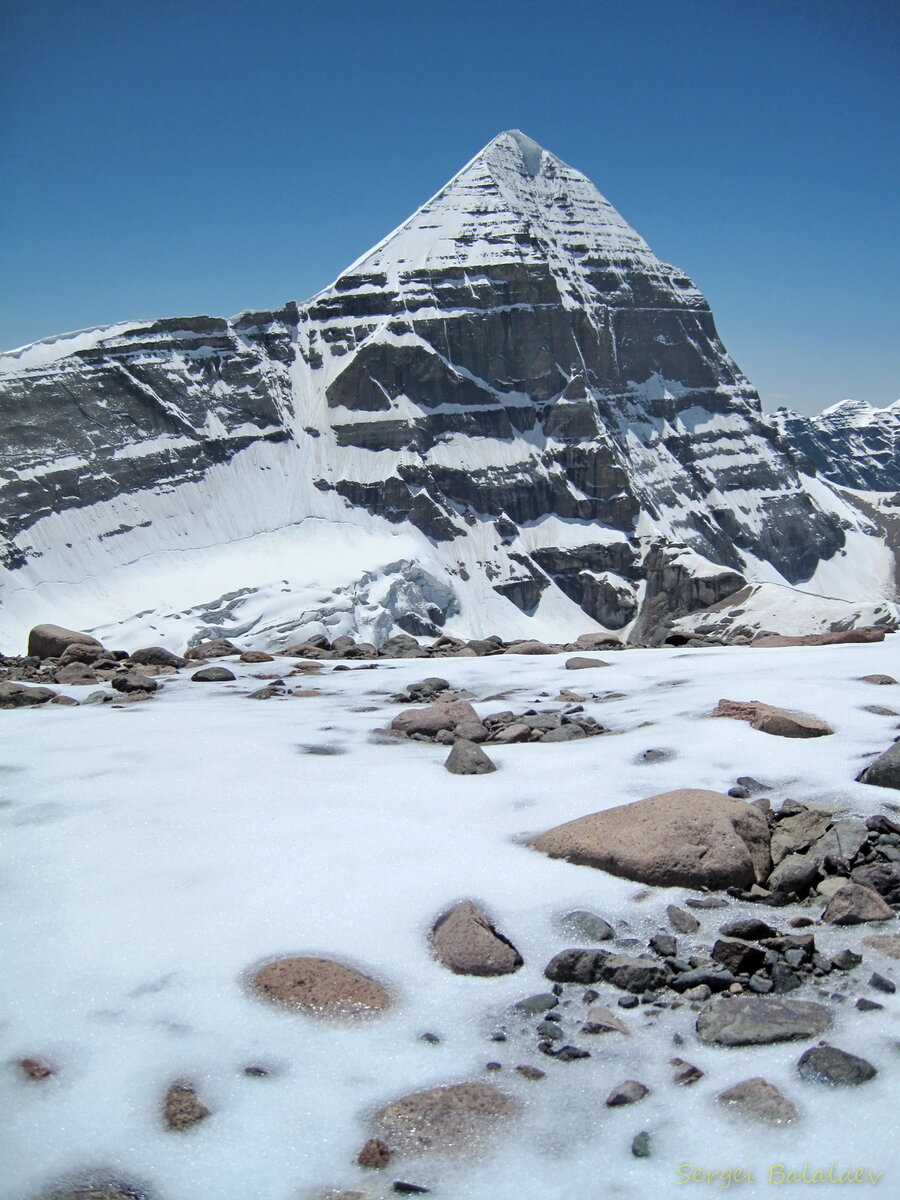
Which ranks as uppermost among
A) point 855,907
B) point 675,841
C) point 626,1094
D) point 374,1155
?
point 675,841

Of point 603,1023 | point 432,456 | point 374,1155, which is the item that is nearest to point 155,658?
point 603,1023

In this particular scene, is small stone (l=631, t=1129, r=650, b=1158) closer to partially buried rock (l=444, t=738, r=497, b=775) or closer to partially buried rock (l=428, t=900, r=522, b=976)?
partially buried rock (l=428, t=900, r=522, b=976)

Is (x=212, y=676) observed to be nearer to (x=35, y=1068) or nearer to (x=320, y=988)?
(x=320, y=988)

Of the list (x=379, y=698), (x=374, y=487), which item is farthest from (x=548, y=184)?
(x=379, y=698)

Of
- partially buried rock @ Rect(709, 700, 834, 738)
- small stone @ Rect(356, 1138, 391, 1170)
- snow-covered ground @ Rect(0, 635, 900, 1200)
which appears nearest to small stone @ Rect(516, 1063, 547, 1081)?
snow-covered ground @ Rect(0, 635, 900, 1200)

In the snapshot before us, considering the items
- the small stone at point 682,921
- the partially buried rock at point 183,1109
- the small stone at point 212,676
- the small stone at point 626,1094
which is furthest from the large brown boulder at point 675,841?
the small stone at point 212,676

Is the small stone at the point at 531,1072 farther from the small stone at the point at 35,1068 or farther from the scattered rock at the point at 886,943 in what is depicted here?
the small stone at the point at 35,1068
